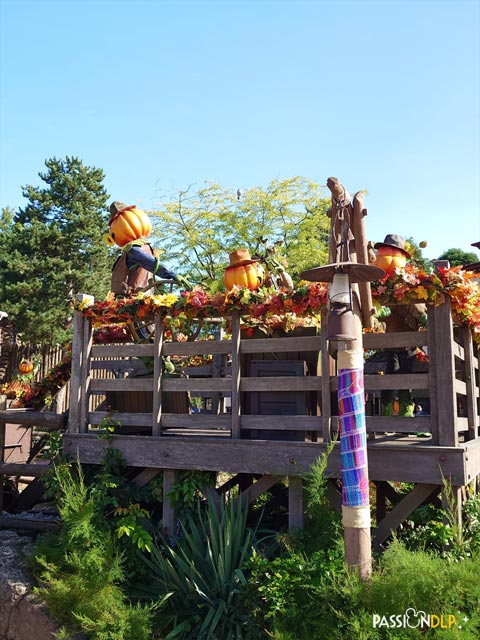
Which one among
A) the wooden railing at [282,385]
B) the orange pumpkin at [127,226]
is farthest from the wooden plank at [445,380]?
the orange pumpkin at [127,226]

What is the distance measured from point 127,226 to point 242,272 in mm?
1652

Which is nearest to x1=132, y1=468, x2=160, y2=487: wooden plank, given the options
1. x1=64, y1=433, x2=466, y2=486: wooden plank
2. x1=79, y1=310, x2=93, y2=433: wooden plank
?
x1=64, y1=433, x2=466, y2=486: wooden plank

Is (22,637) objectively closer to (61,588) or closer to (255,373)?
(61,588)

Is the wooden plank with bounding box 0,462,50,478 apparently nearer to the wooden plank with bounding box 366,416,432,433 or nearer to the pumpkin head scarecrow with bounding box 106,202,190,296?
the pumpkin head scarecrow with bounding box 106,202,190,296

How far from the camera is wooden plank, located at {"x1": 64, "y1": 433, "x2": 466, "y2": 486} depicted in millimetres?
4625

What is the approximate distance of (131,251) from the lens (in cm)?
661

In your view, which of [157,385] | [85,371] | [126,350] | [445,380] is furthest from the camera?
[85,371]

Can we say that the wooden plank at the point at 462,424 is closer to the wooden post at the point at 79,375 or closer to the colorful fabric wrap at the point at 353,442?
the colorful fabric wrap at the point at 353,442

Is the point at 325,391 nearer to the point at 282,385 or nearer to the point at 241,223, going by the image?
the point at 282,385

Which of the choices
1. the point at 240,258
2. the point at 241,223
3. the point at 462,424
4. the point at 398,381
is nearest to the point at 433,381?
the point at 398,381

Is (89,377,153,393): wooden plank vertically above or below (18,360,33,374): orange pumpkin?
below

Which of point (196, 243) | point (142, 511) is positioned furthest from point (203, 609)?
point (196, 243)

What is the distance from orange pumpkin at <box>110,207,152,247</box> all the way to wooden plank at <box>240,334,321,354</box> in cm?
218

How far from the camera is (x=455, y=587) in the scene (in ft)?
12.7
